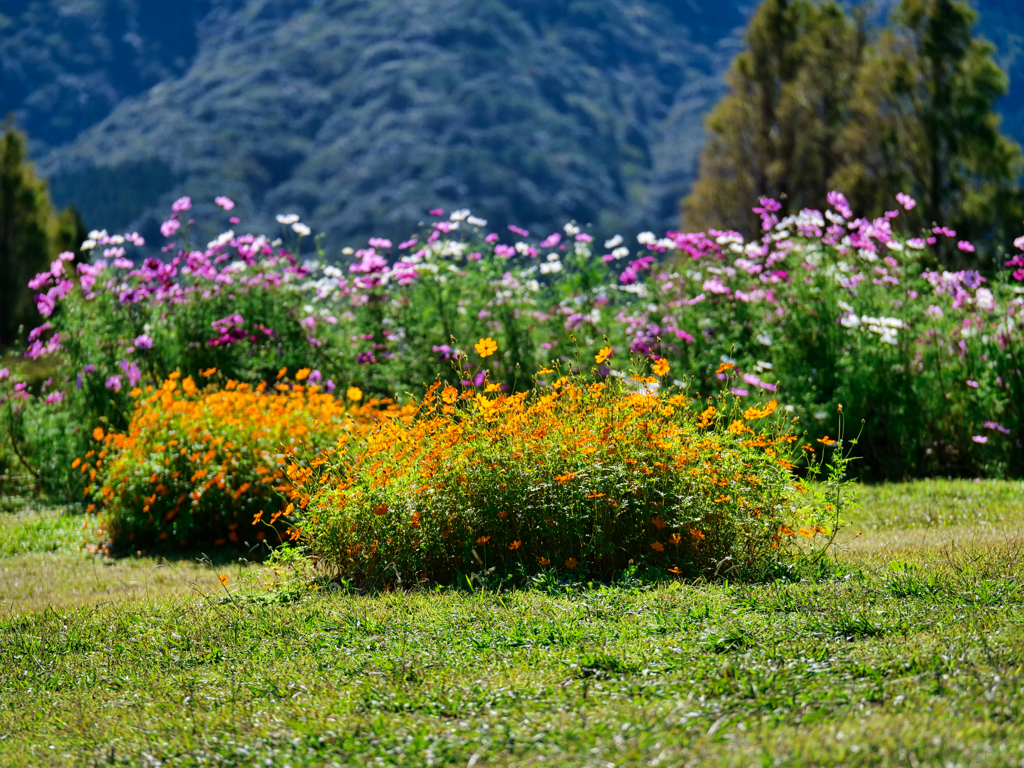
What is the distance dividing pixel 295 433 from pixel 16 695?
11.4ft

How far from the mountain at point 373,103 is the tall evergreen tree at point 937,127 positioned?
2974 inches

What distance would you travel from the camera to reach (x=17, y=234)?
82.4 feet

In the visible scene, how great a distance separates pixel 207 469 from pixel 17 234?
21151mm

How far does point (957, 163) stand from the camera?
2055 cm

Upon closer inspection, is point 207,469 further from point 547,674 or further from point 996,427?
point 996,427

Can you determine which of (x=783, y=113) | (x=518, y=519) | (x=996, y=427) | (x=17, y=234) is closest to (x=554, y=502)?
(x=518, y=519)

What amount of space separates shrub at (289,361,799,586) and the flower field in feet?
0.05

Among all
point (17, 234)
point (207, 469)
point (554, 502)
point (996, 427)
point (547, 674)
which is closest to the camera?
point (547, 674)

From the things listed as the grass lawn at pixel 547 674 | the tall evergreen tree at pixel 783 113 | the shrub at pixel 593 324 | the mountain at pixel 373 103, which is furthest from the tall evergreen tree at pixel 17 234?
the mountain at pixel 373 103

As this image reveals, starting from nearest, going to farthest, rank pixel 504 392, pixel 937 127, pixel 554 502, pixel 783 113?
pixel 554 502, pixel 504 392, pixel 937 127, pixel 783 113

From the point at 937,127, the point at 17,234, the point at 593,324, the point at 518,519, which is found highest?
the point at 937,127

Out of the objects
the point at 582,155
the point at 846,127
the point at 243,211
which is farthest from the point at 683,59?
the point at 846,127

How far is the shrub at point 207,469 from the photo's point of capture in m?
7.01

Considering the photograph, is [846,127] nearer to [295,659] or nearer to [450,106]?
[295,659]
